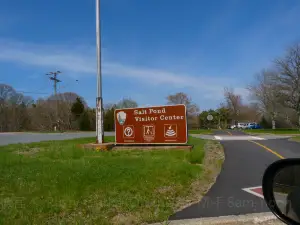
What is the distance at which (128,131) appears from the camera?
1541 centimetres

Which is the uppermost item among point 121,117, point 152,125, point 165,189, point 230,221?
point 121,117

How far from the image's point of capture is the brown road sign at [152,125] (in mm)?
14281

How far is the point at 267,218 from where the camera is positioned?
459 centimetres

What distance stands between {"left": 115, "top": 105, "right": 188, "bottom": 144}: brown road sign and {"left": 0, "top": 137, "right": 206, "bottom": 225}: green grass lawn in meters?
5.44

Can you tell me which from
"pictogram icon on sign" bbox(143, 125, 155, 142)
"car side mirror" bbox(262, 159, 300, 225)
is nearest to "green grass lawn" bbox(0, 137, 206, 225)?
"car side mirror" bbox(262, 159, 300, 225)

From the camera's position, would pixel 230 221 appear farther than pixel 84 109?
No

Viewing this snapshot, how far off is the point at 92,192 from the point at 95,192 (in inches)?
2.1

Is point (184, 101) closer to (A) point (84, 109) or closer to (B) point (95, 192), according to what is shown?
(A) point (84, 109)

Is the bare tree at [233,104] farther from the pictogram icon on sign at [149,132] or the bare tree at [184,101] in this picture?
the pictogram icon on sign at [149,132]

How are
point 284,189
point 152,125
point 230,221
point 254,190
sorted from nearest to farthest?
point 284,189, point 230,221, point 254,190, point 152,125

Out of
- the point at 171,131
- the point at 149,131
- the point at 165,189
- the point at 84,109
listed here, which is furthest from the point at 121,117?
the point at 84,109

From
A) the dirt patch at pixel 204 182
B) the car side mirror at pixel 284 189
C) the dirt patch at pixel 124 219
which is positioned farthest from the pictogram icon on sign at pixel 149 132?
the car side mirror at pixel 284 189

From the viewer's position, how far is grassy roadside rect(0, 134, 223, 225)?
15.3 ft

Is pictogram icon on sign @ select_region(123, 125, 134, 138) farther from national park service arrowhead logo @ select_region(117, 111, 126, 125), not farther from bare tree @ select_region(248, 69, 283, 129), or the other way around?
bare tree @ select_region(248, 69, 283, 129)
